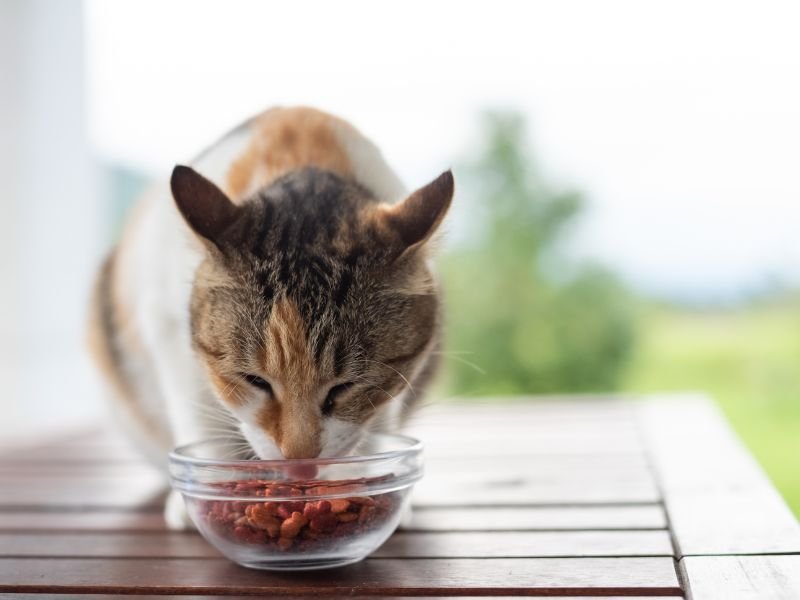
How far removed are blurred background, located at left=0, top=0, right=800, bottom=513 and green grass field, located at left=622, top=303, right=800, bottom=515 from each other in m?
0.01

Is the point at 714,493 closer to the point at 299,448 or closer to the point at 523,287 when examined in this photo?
the point at 299,448

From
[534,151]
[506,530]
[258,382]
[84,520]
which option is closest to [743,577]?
[506,530]

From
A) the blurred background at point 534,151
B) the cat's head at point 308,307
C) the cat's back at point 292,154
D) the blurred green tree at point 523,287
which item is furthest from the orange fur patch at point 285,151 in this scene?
the blurred green tree at point 523,287

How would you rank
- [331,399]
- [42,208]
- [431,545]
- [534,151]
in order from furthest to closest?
[534,151], [42,208], [431,545], [331,399]

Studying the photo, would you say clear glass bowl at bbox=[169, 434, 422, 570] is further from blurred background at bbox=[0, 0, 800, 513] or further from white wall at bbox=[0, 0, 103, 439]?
blurred background at bbox=[0, 0, 800, 513]

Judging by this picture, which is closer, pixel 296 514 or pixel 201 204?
pixel 296 514

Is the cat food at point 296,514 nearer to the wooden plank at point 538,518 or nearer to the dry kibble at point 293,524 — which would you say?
the dry kibble at point 293,524

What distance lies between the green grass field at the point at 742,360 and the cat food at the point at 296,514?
11.9 ft

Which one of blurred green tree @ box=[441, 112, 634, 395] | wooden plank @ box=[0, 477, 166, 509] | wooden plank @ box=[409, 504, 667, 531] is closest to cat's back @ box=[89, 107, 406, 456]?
wooden plank @ box=[0, 477, 166, 509]

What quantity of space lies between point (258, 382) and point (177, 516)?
1.31ft

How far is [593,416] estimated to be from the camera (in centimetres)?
265

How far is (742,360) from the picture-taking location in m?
4.77

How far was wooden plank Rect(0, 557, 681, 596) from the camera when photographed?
45.2 inches

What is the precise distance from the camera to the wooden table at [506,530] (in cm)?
117
